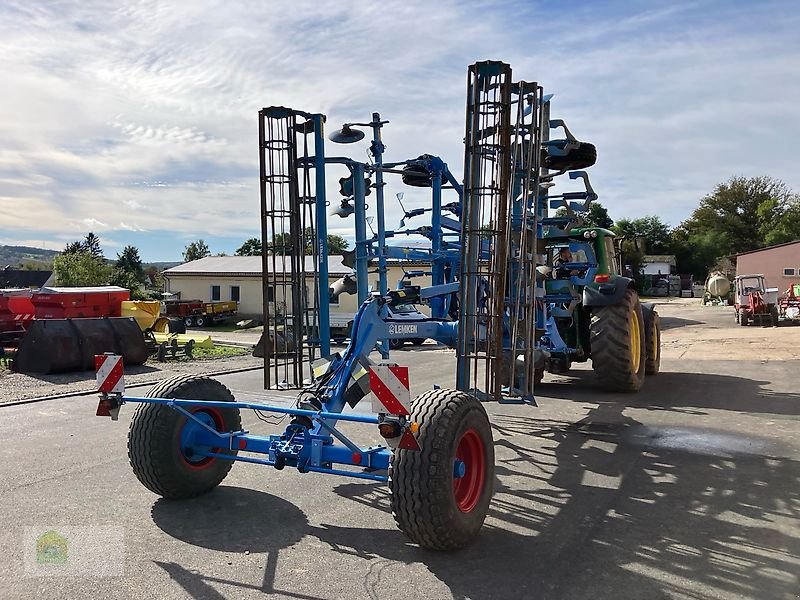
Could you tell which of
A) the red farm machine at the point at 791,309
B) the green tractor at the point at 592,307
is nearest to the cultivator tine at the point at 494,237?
the green tractor at the point at 592,307

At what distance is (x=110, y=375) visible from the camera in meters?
5.14

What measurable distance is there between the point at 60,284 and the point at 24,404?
102 ft

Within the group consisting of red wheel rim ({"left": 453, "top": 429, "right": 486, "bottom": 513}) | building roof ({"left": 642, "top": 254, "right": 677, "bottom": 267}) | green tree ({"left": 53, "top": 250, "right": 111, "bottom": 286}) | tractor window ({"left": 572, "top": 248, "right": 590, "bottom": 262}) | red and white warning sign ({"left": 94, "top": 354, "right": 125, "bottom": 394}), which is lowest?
red wheel rim ({"left": 453, "top": 429, "right": 486, "bottom": 513})

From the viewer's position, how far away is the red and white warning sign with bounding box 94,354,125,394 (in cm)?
512

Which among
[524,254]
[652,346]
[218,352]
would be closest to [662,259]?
[218,352]

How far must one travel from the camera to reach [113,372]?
515cm

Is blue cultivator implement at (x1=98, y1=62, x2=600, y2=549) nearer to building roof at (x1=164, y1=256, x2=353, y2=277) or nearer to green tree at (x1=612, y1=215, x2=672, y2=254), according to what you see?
building roof at (x1=164, y1=256, x2=353, y2=277)

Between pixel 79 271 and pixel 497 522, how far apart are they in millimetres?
36937

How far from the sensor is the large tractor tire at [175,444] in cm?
518

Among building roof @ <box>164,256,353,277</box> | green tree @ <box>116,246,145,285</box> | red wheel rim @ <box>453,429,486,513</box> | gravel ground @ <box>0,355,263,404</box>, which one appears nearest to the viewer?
red wheel rim @ <box>453,429,486,513</box>

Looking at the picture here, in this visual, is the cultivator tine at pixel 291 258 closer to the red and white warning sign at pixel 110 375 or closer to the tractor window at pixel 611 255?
the red and white warning sign at pixel 110 375

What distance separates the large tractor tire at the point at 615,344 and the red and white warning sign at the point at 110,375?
696 cm

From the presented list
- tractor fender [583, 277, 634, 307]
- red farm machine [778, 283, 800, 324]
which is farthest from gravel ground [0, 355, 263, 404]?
red farm machine [778, 283, 800, 324]

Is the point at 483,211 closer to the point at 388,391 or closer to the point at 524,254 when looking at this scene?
the point at 524,254
